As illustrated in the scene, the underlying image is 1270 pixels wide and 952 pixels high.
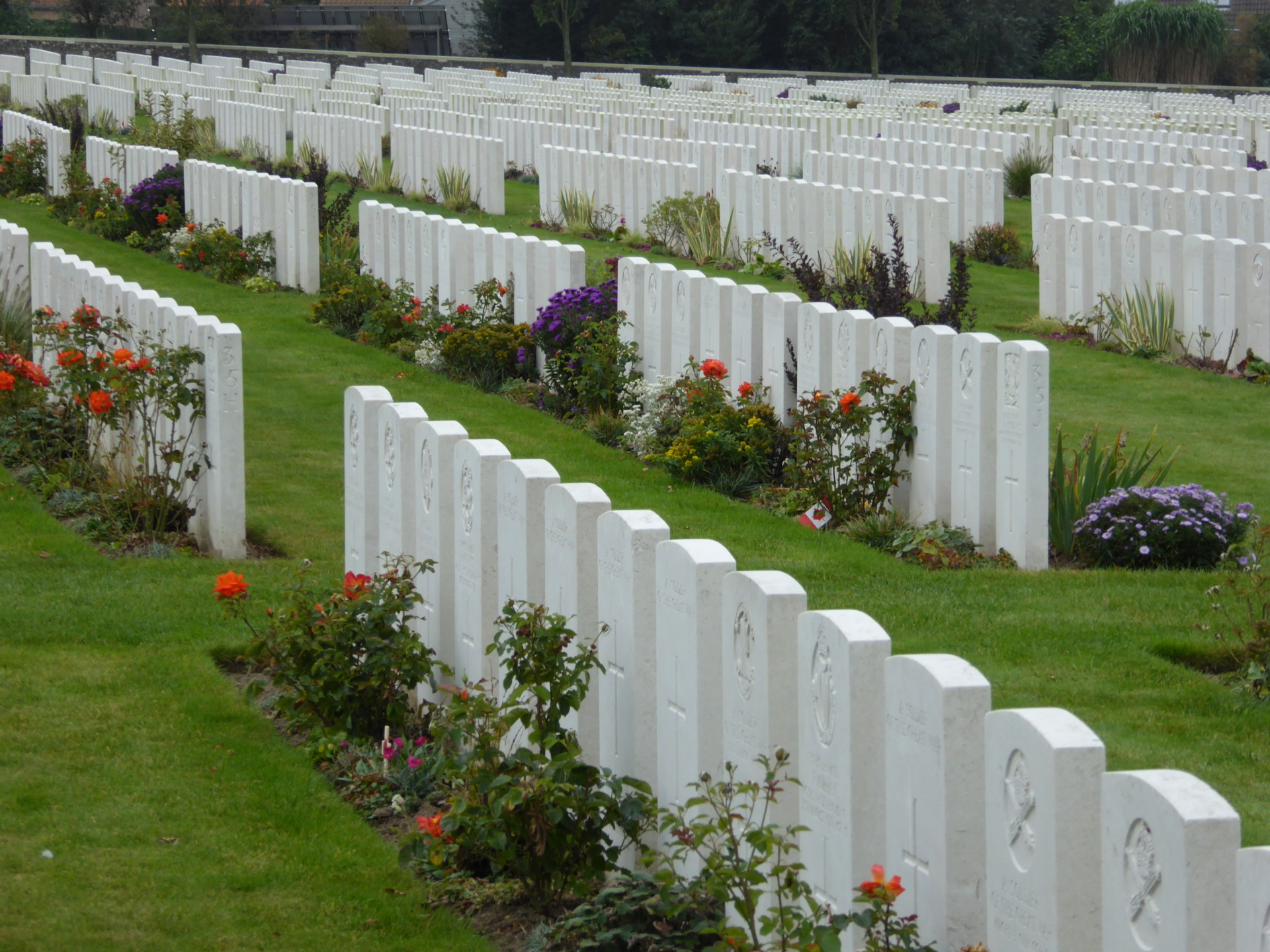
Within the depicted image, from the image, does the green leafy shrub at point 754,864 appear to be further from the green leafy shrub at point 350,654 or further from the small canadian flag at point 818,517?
the small canadian flag at point 818,517

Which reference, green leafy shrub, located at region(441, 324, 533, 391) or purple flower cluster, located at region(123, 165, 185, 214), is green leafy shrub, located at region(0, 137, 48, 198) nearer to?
purple flower cluster, located at region(123, 165, 185, 214)

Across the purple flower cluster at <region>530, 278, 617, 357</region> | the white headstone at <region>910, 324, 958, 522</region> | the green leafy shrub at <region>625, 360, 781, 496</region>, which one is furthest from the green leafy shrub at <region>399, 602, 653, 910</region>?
the purple flower cluster at <region>530, 278, 617, 357</region>

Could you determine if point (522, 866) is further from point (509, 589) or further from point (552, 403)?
point (552, 403)

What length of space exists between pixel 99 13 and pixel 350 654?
6025cm

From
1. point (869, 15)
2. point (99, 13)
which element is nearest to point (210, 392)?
point (869, 15)

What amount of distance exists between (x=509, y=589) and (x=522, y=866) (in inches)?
40.7

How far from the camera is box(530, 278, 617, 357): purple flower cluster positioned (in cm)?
975

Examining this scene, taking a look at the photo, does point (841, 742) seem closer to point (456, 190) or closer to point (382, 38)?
point (456, 190)

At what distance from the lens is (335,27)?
68938mm

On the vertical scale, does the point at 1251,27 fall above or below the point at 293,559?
above

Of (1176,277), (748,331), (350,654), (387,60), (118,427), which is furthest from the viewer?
(387,60)

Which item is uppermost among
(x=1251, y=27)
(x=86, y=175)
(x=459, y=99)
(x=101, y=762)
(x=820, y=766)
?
(x=1251, y=27)

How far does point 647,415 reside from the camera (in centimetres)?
881

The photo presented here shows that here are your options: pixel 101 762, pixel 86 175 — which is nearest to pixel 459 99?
pixel 86 175
